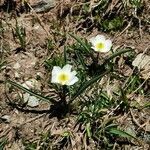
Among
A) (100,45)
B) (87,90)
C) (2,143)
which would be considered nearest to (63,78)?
(87,90)

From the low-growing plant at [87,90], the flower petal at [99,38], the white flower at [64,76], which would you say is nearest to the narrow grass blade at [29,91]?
the low-growing plant at [87,90]

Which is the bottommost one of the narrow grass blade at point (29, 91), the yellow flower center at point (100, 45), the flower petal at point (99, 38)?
the narrow grass blade at point (29, 91)

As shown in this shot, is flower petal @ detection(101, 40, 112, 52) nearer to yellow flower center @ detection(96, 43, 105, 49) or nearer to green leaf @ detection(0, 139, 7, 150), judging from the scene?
yellow flower center @ detection(96, 43, 105, 49)

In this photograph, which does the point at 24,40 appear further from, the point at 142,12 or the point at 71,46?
the point at 142,12

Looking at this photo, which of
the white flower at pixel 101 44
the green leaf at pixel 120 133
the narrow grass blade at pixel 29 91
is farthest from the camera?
the white flower at pixel 101 44

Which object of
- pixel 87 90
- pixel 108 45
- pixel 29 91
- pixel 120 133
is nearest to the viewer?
pixel 120 133

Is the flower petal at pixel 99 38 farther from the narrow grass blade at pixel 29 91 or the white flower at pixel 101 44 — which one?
the narrow grass blade at pixel 29 91

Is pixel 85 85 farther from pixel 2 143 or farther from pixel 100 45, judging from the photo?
pixel 2 143
